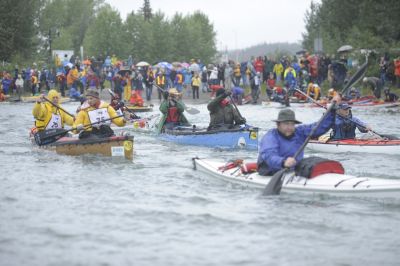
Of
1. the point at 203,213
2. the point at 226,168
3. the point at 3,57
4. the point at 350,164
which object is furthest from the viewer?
the point at 3,57

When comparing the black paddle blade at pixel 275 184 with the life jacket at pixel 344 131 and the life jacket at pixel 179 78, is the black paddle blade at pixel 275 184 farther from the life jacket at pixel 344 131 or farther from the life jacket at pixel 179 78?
the life jacket at pixel 179 78

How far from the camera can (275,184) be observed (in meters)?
12.8

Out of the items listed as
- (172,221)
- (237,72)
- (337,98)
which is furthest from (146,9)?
(172,221)

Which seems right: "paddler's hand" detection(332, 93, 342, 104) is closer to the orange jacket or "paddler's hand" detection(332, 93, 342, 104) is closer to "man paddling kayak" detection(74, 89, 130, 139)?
"man paddling kayak" detection(74, 89, 130, 139)

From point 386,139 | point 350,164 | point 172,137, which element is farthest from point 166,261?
point 172,137

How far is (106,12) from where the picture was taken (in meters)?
73.4

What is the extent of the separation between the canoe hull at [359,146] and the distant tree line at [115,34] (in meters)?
37.4

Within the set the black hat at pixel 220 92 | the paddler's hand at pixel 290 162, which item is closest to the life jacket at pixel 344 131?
the black hat at pixel 220 92

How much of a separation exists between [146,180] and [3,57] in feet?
135

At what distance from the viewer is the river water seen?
10188mm

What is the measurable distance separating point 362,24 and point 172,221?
32964mm

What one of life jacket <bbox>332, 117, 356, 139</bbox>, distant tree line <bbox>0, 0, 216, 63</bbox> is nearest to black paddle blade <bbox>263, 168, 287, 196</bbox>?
life jacket <bbox>332, 117, 356, 139</bbox>

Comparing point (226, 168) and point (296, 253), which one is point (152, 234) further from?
point (226, 168)

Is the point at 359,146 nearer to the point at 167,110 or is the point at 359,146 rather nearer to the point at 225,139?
the point at 225,139
